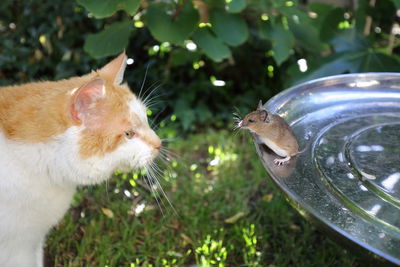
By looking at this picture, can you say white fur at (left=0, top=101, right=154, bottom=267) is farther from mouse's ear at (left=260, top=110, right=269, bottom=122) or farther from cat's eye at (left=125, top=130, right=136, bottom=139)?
mouse's ear at (left=260, top=110, right=269, bottom=122)

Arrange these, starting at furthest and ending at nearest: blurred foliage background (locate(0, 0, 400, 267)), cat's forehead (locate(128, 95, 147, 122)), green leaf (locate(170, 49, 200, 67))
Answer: green leaf (locate(170, 49, 200, 67)) < blurred foliage background (locate(0, 0, 400, 267)) < cat's forehead (locate(128, 95, 147, 122))

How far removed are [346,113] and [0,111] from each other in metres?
1.48

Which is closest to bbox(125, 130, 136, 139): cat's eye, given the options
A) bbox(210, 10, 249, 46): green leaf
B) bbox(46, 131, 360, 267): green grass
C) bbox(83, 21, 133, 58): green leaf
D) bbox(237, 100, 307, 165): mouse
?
bbox(237, 100, 307, 165): mouse

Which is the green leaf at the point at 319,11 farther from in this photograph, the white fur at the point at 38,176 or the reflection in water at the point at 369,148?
the white fur at the point at 38,176

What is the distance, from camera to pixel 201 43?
2971mm

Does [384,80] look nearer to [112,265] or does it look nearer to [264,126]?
[264,126]

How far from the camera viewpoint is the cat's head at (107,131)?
1.70 m

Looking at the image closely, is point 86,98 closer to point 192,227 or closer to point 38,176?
point 38,176

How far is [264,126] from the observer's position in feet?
5.89

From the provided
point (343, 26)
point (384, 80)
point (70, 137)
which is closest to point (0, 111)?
point (70, 137)

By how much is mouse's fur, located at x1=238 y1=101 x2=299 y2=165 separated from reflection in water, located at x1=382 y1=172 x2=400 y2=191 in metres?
0.34

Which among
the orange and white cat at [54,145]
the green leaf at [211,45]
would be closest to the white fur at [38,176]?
the orange and white cat at [54,145]

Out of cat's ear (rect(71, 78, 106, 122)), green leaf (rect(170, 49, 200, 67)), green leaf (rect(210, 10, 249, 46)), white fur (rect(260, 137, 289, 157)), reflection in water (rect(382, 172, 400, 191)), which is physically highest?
cat's ear (rect(71, 78, 106, 122))

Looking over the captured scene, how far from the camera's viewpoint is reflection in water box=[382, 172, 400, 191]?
1627 mm
